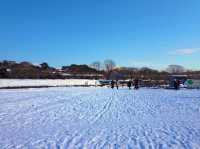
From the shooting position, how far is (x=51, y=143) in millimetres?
8867

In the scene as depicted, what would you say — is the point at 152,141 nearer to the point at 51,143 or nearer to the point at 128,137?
the point at 128,137

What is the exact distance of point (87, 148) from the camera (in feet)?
27.1

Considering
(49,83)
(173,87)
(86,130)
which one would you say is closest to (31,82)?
(49,83)

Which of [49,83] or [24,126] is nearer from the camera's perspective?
[24,126]

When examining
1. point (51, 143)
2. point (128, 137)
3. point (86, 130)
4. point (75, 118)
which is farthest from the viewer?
point (75, 118)

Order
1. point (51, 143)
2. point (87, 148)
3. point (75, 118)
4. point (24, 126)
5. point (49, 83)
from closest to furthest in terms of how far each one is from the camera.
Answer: point (87, 148), point (51, 143), point (24, 126), point (75, 118), point (49, 83)

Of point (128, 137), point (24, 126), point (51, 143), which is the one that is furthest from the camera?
point (24, 126)

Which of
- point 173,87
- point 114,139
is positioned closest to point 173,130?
point 114,139

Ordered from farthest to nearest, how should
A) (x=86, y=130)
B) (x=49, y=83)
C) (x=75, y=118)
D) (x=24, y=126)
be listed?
(x=49, y=83)
(x=75, y=118)
(x=24, y=126)
(x=86, y=130)

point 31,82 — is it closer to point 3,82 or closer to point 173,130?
point 3,82

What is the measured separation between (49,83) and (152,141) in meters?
46.0

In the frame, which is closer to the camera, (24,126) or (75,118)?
(24,126)

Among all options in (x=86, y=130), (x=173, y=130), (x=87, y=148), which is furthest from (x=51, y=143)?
(x=173, y=130)

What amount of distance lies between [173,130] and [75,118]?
4419 mm
